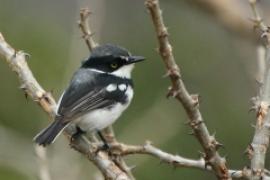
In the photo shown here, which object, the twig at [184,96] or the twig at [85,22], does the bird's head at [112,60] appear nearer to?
the twig at [85,22]

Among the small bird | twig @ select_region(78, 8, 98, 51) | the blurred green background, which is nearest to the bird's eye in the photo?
the small bird

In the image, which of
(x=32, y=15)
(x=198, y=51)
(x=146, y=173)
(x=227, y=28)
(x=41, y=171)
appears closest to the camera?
(x=41, y=171)

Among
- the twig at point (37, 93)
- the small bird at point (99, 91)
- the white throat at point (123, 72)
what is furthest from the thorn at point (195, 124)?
the white throat at point (123, 72)

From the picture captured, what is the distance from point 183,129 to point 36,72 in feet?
5.54

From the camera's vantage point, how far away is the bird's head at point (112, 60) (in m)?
4.89

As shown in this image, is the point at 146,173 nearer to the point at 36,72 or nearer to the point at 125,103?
the point at 36,72

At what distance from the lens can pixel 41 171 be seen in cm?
445

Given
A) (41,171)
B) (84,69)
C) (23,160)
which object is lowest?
(23,160)

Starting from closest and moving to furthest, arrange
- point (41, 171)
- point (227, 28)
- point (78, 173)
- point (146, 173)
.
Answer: point (41, 171), point (78, 173), point (227, 28), point (146, 173)

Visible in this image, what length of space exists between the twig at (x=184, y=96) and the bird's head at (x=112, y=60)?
5.12 feet

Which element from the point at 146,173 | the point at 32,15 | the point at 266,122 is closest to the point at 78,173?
the point at 146,173

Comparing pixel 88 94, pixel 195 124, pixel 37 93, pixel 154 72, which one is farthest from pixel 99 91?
pixel 154 72

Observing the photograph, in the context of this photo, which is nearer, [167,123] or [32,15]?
[167,123]

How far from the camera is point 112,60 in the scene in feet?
16.5
